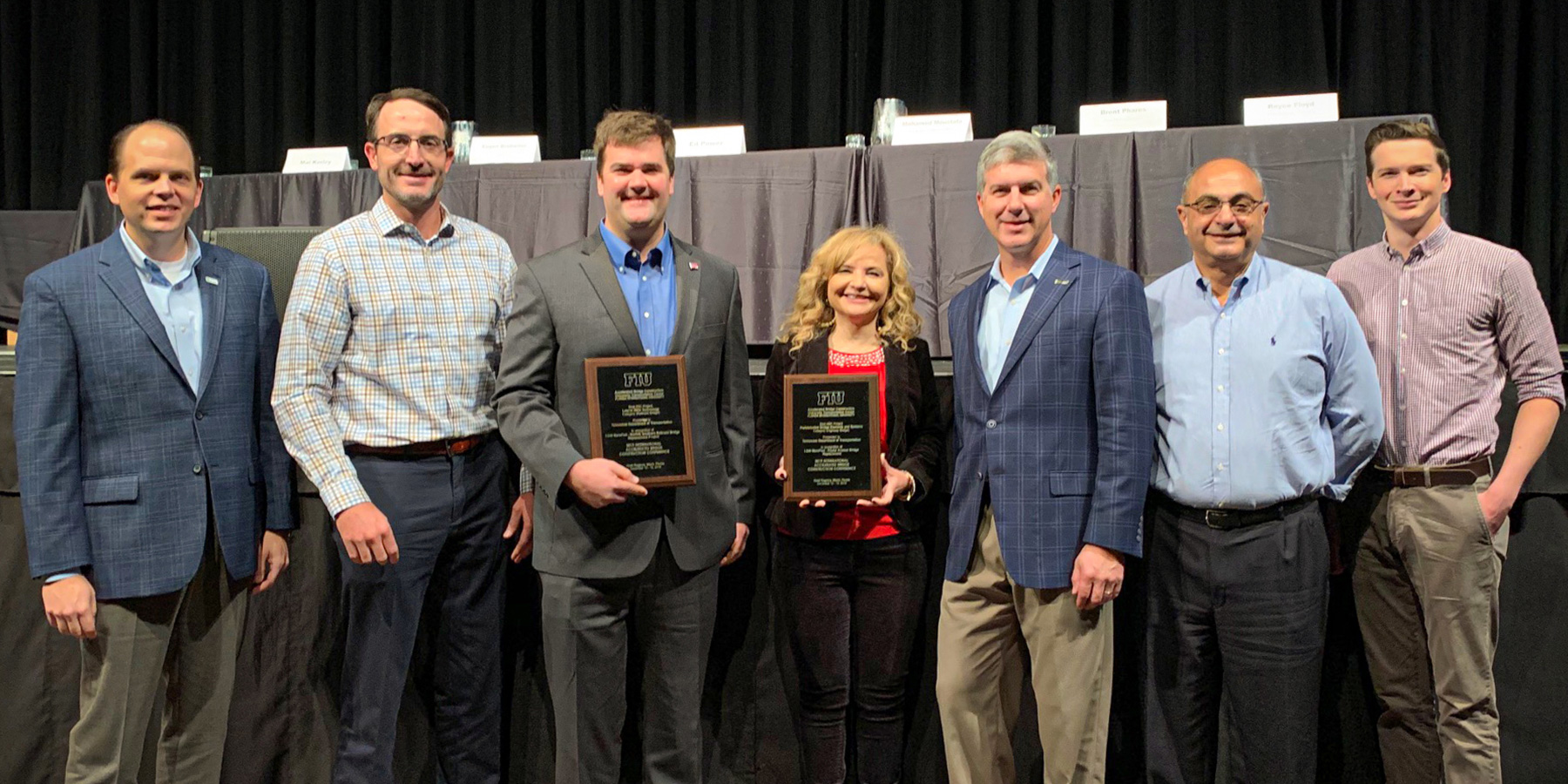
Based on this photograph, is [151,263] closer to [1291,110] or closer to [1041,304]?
[1041,304]

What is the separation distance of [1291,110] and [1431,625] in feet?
8.85

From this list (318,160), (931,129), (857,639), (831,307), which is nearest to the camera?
(857,639)

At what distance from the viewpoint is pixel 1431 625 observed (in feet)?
8.75

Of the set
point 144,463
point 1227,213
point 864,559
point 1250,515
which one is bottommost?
point 864,559

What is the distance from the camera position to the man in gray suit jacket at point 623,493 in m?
2.49

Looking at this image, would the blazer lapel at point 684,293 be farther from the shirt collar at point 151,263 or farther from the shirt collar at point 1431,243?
the shirt collar at point 1431,243

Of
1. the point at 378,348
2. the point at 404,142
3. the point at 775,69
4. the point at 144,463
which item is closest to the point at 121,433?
the point at 144,463

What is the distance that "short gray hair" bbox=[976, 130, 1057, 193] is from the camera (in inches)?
101

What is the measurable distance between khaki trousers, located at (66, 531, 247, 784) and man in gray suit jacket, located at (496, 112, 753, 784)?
76 cm

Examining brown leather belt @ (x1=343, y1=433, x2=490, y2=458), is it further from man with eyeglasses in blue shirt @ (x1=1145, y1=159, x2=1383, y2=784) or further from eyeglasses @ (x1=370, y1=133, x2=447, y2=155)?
man with eyeglasses in blue shirt @ (x1=1145, y1=159, x2=1383, y2=784)

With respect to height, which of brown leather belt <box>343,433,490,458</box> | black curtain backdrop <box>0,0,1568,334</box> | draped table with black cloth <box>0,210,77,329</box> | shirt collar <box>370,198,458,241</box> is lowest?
brown leather belt <box>343,433,490,458</box>

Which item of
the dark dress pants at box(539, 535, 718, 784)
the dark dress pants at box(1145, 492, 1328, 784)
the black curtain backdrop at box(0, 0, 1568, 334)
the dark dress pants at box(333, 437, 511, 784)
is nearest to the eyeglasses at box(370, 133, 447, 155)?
the dark dress pants at box(333, 437, 511, 784)

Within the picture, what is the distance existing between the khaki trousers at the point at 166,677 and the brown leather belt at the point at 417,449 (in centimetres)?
39

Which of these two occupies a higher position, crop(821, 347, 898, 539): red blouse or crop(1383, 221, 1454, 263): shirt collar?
crop(1383, 221, 1454, 263): shirt collar
